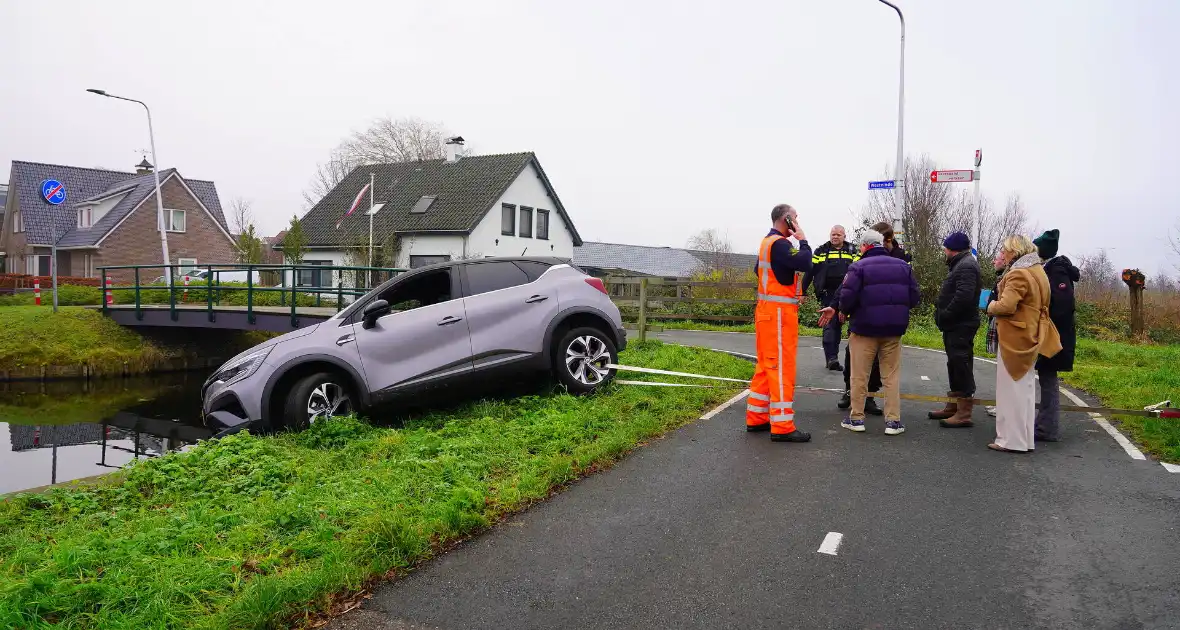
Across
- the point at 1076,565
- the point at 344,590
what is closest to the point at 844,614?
the point at 1076,565

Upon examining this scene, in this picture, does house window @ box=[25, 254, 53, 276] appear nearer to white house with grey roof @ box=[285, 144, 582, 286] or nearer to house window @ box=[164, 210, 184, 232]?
house window @ box=[164, 210, 184, 232]

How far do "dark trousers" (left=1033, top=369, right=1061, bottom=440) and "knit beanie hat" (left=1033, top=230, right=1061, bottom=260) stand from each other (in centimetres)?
104

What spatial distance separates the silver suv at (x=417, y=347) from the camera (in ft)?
25.1

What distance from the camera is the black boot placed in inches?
260

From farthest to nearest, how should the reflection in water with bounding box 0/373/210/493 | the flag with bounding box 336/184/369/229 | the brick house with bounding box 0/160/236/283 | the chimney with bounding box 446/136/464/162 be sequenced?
the brick house with bounding box 0/160/236/283 < the chimney with bounding box 446/136/464/162 < the flag with bounding box 336/184/369/229 < the reflection in water with bounding box 0/373/210/493

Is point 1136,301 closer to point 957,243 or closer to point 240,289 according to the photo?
point 957,243

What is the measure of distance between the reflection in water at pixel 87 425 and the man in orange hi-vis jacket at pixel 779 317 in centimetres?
590

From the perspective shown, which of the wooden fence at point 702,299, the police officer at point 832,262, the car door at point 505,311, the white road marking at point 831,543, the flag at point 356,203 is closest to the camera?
the white road marking at point 831,543

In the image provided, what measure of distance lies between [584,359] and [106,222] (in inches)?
1750

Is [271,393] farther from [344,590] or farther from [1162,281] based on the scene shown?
[1162,281]

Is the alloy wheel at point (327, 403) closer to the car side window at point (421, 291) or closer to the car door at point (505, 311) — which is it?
the car side window at point (421, 291)

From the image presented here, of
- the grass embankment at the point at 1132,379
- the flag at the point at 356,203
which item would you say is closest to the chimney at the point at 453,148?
the flag at the point at 356,203

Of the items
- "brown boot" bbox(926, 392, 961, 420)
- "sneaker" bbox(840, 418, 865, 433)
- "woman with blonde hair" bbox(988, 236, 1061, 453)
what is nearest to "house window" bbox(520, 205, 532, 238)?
"brown boot" bbox(926, 392, 961, 420)

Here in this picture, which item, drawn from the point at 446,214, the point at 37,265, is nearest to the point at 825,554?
the point at 446,214
